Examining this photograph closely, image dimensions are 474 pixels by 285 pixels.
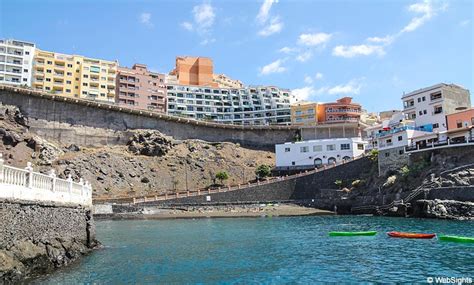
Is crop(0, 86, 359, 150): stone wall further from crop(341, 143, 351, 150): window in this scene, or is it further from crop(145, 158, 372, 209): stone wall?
crop(145, 158, 372, 209): stone wall

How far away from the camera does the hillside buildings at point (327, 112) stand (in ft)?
397

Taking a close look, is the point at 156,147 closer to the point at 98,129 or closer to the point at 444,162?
the point at 98,129

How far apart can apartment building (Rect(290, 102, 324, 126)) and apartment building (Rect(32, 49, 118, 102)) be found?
55.0 m

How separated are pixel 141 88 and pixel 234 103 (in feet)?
133

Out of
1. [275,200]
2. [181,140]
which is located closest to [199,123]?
[181,140]

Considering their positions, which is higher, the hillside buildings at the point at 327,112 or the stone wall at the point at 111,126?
the hillside buildings at the point at 327,112

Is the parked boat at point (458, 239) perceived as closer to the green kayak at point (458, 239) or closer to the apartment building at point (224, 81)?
the green kayak at point (458, 239)

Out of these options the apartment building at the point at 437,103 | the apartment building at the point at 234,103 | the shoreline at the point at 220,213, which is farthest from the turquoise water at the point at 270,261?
the apartment building at the point at 234,103

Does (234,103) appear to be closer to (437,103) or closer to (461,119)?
(437,103)

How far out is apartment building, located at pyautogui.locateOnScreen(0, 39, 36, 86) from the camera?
10262 centimetres

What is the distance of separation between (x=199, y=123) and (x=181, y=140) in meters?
7.10

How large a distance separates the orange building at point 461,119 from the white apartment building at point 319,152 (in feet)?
81.1

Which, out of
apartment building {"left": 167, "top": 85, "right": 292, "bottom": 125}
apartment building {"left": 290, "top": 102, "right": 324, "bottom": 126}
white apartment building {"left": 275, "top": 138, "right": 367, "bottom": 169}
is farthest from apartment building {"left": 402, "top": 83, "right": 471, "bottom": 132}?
apartment building {"left": 167, "top": 85, "right": 292, "bottom": 125}

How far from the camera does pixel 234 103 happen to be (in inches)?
5837
